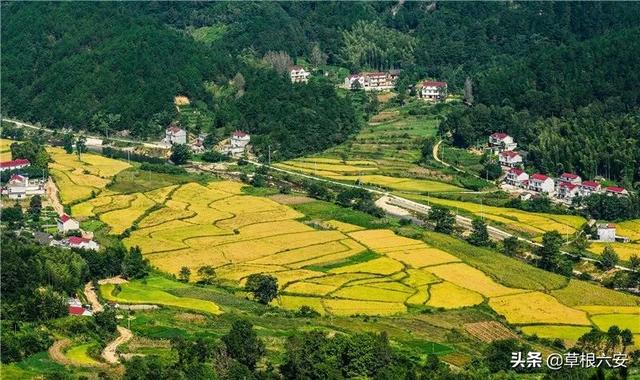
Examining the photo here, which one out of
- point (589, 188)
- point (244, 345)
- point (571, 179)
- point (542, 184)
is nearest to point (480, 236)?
point (589, 188)

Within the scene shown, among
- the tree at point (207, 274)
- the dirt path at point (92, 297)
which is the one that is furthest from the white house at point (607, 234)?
the dirt path at point (92, 297)

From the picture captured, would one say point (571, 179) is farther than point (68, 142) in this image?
No

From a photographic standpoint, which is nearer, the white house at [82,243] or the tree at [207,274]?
the tree at [207,274]

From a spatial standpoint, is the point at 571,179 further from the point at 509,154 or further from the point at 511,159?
the point at 509,154

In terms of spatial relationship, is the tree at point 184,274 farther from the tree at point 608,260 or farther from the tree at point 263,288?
the tree at point 608,260

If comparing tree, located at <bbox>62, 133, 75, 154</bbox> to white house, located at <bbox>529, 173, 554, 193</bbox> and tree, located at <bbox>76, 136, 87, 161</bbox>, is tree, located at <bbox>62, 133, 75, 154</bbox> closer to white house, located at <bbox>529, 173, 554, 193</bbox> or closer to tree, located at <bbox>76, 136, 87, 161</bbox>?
tree, located at <bbox>76, 136, 87, 161</bbox>

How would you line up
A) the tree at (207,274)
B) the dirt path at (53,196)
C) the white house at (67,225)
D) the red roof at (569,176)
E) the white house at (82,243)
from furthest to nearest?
the red roof at (569,176) < the dirt path at (53,196) < the white house at (67,225) < the white house at (82,243) < the tree at (207,274)

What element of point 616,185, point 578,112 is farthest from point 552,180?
point 578,112
